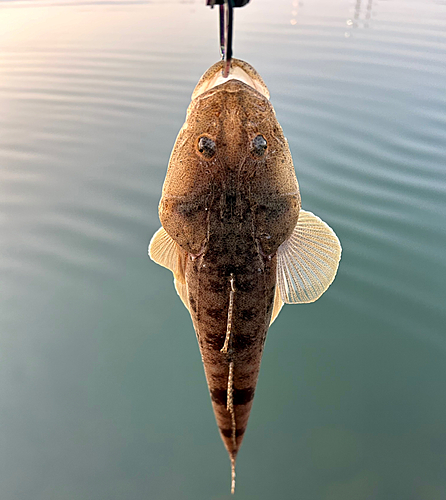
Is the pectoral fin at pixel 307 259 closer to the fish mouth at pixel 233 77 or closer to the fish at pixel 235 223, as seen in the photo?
the fish at pixel 235 223

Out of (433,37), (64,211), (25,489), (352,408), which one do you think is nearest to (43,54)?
(64,211)

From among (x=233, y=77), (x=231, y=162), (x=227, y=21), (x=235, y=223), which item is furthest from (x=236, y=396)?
(x=227, y=21)

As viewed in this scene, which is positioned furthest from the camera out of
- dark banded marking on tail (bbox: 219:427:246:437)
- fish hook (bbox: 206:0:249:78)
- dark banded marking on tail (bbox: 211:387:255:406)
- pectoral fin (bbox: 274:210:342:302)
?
dark banded marking on tail (bbox: 219:427:246:437)

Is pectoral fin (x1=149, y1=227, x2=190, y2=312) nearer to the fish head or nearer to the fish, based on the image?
the fish

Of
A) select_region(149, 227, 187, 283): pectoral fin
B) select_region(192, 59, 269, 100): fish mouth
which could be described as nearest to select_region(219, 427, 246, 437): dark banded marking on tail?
select_region(149, 227, 187, 283): pectoral fin

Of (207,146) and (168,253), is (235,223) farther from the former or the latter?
(168,253)

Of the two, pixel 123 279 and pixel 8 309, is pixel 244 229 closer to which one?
pixel 123 279

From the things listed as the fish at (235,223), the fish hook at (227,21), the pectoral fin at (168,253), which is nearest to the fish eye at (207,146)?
the fish at (235,223)
